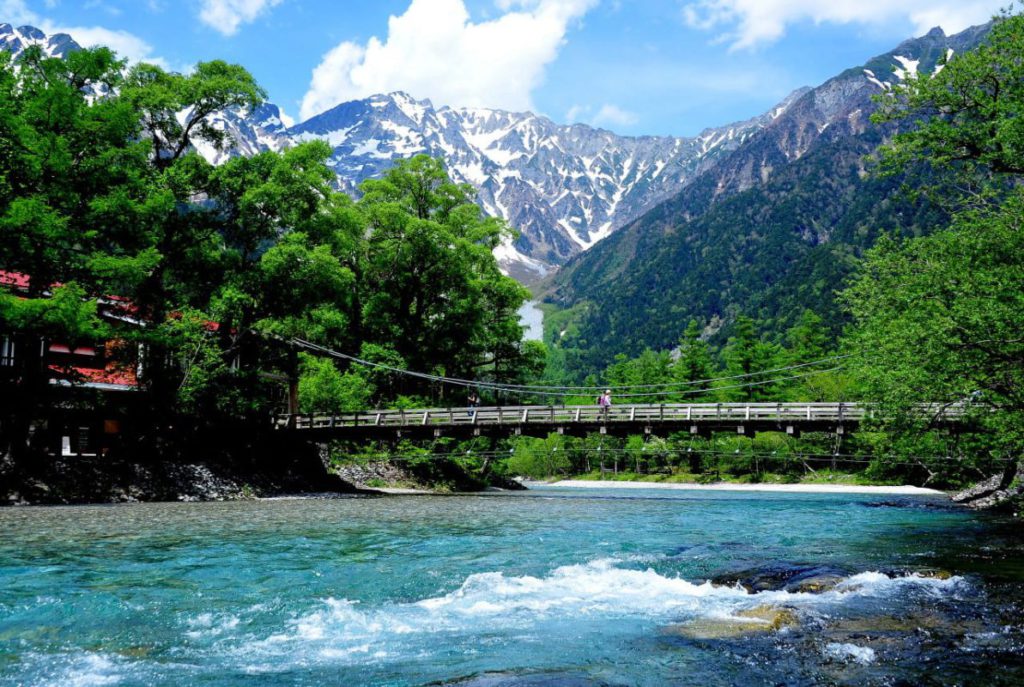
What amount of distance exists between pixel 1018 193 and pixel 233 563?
706 inches

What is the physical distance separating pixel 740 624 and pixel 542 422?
26.4 meters

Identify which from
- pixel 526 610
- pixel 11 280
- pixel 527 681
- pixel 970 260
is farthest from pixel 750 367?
pixel 527 681

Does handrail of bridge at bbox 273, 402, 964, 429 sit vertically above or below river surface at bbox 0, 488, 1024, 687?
above

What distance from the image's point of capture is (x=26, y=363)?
916 inches

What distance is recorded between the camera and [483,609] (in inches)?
354

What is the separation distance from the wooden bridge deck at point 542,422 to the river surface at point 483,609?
637 inches

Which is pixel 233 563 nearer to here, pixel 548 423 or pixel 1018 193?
pixel 1018 193

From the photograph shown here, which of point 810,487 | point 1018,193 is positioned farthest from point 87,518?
point 810,487

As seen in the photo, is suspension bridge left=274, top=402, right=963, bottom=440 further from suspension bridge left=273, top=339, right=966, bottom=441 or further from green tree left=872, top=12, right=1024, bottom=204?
green tree left=872, top=12, right=1024, bottom=204

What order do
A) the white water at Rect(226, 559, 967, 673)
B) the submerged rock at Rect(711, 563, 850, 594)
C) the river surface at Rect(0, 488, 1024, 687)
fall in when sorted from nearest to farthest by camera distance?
the river surface at Rect(0, 488, 1024, 687), the white water at Rect(226, 559, 967, 673), the submerged rock at Rect(711, 563, 850, 594)

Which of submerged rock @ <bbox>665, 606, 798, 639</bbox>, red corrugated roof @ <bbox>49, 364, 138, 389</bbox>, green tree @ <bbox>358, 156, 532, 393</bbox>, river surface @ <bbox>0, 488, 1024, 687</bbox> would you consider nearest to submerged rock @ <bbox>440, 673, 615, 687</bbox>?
river surface @ <bbox>0, 488, 1024, 687</bbox>

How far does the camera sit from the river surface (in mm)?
6418

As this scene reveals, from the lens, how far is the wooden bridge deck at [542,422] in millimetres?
33438

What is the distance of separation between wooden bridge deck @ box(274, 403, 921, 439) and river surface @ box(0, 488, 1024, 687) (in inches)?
637
